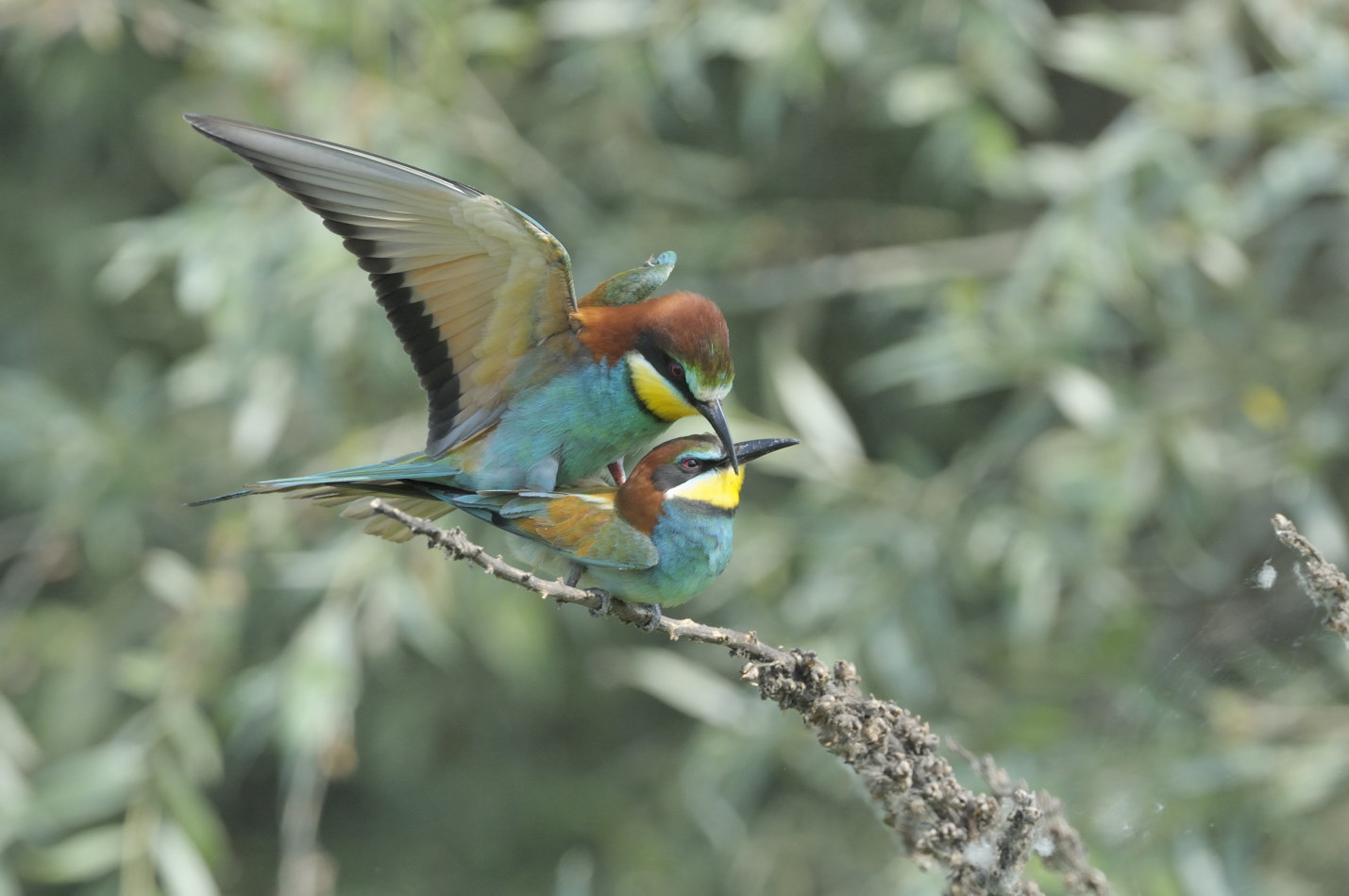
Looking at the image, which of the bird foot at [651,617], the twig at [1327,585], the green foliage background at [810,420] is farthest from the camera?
the green foliage background at [810,420]

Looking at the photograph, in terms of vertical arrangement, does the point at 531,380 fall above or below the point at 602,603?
above

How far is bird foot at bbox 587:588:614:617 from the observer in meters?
1.53

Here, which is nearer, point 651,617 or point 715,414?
point 651,617

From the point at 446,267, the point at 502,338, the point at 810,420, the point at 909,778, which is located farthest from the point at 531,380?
the point at 810,420

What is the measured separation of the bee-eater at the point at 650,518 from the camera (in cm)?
158

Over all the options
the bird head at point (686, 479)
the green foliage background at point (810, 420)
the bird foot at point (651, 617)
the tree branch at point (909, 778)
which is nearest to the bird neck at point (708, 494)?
the bird head at point (686, 479)

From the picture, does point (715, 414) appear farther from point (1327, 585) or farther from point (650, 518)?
point (1327, 585)

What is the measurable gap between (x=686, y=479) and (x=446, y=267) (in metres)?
0.38

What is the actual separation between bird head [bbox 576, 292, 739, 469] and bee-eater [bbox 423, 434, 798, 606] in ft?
0.13

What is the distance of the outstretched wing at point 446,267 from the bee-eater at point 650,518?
15 centimetres

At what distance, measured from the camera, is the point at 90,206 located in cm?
503

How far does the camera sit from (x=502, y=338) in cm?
174

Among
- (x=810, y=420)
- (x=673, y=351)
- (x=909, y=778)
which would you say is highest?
(x=673, y=351)

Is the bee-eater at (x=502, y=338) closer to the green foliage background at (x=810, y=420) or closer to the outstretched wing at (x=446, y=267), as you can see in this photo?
the outstretched wing at (x=446, y=267)
